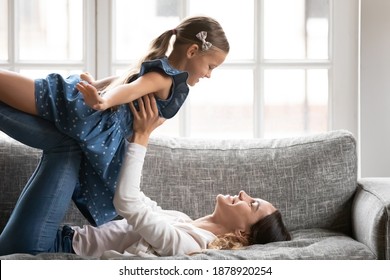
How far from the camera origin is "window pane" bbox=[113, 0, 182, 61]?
3.46 metres

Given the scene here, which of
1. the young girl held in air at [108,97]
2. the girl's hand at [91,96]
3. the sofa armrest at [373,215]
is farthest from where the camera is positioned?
the sofa armrest at [373,215]

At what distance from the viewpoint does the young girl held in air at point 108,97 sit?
2.34 meters

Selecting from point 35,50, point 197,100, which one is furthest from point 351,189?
point 35,50

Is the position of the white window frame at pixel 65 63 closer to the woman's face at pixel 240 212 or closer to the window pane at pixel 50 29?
the window pane at pixel 50 29

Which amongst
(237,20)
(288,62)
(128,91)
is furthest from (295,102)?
(128,91)

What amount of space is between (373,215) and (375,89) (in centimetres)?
100

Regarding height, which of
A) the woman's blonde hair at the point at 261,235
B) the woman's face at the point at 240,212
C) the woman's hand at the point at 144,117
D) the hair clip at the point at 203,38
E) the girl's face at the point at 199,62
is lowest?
the woman's blonde hair at the point at 261,235

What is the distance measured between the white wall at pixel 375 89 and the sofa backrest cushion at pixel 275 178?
506 mm

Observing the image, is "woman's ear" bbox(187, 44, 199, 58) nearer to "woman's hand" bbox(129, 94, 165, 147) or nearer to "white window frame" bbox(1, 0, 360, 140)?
"woman's hand" bbox(129, 94, 165, 147)

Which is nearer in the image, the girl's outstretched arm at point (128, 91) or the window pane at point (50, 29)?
the girl's outstretched arm at point (128, 91)

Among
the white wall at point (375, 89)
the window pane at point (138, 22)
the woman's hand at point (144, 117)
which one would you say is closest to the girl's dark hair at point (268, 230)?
the woman's hand at point (144, 117)

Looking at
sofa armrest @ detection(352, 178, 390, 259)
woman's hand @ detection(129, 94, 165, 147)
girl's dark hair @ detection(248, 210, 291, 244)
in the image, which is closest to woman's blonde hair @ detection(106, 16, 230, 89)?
woman's hand @ detection(129, 94, 165, 147)
